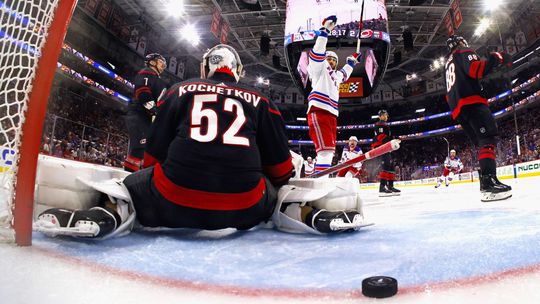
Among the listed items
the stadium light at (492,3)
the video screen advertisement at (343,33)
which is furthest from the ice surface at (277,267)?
the stadium light at (492,3)

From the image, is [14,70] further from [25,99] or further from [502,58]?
[502,58]

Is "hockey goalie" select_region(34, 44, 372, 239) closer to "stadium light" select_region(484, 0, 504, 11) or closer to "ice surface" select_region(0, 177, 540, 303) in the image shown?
"ice surface" select_region(0, 177, 540, 303)

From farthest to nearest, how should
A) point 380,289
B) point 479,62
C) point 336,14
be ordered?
point 336,14, point 479,62, point 380,289

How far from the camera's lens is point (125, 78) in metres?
15.5

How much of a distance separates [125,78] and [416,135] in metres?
19.6

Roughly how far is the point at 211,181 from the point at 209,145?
0.53 ft

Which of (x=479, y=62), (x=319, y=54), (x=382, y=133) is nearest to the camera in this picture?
(x=479, y=62)

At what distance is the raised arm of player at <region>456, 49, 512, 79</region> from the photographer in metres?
2.91

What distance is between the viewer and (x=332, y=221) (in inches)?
62.6

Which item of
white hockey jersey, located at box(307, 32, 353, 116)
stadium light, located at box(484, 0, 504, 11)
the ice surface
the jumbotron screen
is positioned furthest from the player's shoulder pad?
stadium light, located at box(484, 0, 504, 11)

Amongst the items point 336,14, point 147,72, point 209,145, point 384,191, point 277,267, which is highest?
point 336,14

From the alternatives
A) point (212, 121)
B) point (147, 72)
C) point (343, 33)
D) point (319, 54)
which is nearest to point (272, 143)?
point (212, 121)

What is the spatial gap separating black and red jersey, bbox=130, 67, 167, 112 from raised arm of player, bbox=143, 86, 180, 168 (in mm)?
2330

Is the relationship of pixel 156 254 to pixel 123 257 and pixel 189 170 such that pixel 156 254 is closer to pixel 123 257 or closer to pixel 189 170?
pixel 123 257
